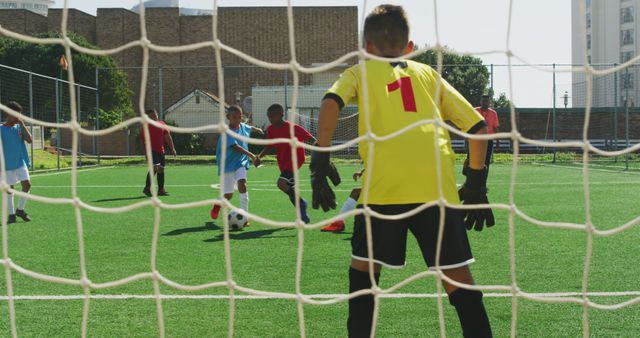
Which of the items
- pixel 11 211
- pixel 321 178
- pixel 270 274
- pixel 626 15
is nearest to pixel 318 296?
pixel 270 274

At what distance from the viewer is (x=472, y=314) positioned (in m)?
3.25

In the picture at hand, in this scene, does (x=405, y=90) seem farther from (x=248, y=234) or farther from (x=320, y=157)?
(x=248, y=234)

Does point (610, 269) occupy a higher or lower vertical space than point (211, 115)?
lower

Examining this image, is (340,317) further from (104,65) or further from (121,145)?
(104,65)

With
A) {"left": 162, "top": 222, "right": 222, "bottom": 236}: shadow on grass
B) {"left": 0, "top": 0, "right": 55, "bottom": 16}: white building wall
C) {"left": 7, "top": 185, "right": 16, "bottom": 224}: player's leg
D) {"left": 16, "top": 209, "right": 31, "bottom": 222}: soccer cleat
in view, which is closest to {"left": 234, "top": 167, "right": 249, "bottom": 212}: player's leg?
{"left": 162, "top": 222, "right": 222, "bottom": 236}: shadow on grass

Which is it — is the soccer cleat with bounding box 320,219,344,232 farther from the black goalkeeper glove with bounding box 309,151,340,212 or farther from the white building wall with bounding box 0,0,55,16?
the white building wall with bounding box 0,0,55,16

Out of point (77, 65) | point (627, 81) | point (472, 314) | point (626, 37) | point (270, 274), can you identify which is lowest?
point (270, 274)

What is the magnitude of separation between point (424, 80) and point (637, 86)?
87.9 ft

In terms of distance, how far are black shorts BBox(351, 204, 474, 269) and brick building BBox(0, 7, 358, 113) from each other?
42.7m

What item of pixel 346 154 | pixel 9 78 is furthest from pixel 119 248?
pixel 346 154

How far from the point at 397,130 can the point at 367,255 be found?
568 mm

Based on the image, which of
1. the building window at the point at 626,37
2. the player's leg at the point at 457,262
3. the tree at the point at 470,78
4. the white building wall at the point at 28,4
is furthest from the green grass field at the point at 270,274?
the white building wall at the point at 28,4

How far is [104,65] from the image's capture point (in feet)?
141

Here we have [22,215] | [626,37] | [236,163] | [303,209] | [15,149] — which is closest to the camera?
[303,209]
